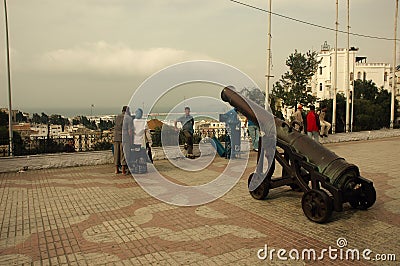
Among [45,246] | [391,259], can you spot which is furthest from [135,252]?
[391,259]

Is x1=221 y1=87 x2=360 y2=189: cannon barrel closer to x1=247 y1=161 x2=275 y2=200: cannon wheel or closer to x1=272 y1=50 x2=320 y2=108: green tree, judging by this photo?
x1=247 y1=161 x2=275 y2=200: cannon wheel

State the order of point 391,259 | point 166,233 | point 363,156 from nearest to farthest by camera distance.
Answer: point 391,259, point 166,233, point 363,156

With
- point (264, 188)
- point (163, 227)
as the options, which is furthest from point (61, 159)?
point (264, 188)

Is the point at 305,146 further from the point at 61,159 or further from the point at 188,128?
the point at 61,159

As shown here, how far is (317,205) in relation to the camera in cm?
561

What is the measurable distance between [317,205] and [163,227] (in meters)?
2.44

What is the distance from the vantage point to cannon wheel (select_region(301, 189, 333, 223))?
17.9 feet

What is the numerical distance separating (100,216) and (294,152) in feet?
11.5

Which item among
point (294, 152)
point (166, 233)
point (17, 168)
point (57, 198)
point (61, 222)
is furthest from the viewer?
point (17, 168)

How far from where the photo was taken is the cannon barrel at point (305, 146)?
5.59 m

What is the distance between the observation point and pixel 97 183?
340 inches

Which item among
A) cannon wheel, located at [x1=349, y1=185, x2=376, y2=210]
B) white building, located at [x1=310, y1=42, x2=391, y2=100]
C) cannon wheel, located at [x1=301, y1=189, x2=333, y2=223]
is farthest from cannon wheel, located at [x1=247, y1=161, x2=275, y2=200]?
white building, located at [x1=310, y1=42, x2=391, y2=100]

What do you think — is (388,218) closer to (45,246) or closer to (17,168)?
(45,246)

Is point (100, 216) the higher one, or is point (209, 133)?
point (209, 133)
